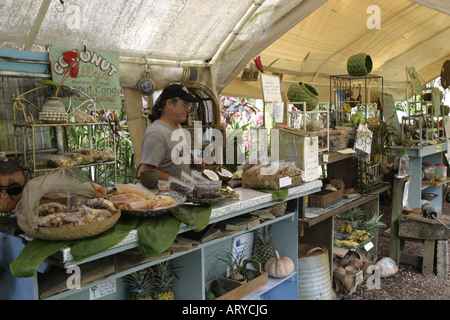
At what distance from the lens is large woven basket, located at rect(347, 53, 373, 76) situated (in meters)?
4.37

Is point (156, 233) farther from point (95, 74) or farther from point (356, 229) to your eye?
point (356, 229)

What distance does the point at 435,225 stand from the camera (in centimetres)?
437

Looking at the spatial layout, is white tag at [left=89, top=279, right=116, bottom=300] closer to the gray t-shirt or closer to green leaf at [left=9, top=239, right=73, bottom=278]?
green leaf at [left=9, top=239, right=73, bottom=278]

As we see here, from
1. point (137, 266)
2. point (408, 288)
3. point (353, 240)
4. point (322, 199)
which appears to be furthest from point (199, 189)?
point (408, 288)

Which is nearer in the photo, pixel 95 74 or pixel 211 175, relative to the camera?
pixel 211 175

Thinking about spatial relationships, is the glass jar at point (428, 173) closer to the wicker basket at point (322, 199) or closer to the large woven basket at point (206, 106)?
the wicker basket at point (322, 199)

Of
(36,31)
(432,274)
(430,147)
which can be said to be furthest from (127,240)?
(430,147)

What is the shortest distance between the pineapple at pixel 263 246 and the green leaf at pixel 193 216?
1.09 metres

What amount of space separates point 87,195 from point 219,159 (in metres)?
2.20

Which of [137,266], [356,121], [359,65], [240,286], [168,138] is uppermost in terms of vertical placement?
[359,65]

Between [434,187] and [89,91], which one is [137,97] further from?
[434,187]

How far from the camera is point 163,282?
237 centimetres

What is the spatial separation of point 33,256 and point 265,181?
1564 millimetres

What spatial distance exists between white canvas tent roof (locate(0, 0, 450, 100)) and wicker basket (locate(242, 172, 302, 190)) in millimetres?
1553
